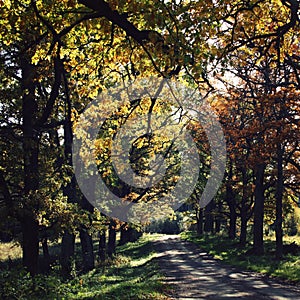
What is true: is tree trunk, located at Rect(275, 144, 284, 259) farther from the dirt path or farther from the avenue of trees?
the dirt path

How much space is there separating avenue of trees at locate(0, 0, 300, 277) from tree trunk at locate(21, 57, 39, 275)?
41 millimetres

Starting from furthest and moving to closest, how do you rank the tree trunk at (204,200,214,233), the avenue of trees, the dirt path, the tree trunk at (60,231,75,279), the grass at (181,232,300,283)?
the tree trunk at (204,200,214,233) → the tree trunk at (60,231,75,279) → the grass at (181,232,300,283) → the dirt path → the avenue of trees

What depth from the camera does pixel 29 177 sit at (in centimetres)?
1667

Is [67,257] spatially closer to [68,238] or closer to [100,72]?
[68,238]

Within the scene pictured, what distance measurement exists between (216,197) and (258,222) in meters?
19.5

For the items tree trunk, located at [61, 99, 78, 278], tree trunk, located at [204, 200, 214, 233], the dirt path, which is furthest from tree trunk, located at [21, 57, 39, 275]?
tree trunk, located at [204, 200, 214, 233]

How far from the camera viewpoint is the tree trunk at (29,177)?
15.2 metres

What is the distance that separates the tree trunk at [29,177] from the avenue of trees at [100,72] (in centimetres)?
4

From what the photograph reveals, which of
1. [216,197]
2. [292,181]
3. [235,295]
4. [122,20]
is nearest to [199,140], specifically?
[292,181]

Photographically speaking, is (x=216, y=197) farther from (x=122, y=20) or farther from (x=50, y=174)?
(x=122, y=20)

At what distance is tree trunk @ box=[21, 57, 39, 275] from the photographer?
15.2 m

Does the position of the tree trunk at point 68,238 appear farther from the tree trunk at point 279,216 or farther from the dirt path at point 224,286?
the tree trunk at point 279,216

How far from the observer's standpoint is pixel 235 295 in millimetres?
13727

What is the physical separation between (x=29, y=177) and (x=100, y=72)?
521cm
